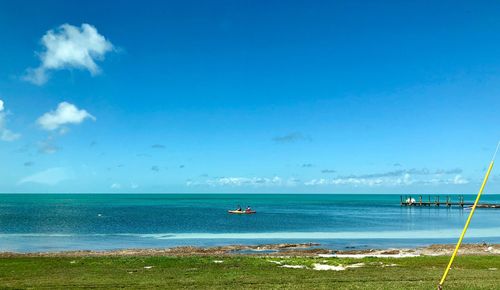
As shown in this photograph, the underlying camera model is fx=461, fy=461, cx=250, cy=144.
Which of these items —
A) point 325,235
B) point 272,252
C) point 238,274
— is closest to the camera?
point 238,274

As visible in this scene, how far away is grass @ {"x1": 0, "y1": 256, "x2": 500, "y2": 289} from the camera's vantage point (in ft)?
88.8

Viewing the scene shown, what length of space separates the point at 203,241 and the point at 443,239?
38868 millimetres

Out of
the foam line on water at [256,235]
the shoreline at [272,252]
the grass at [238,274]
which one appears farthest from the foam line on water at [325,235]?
the grass at [238,274]

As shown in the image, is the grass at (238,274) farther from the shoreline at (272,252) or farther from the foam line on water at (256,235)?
the foam line on water at (256,235)

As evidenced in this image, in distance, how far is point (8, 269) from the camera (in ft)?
116

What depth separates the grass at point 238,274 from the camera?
88.8ft

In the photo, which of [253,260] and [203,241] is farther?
[203,241]

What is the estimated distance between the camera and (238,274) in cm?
3189

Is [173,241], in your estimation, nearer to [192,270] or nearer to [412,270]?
[192,270]

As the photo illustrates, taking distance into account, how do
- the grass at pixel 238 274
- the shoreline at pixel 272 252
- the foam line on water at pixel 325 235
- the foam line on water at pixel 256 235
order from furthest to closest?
the foam line on water at pixel 325 235 < the foam line on water at pixel 256 235 < the shoreline at pixel 272 252 < the grass at pixel 238 274

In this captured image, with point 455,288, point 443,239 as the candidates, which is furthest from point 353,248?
point 455,288

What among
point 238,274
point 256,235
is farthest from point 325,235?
point 238,274

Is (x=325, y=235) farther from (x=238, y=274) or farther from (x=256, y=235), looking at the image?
(x=238, y=274)

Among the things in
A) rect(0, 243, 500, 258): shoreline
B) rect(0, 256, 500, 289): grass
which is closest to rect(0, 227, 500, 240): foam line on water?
rect(0, 243, 500, 258): shoreline
